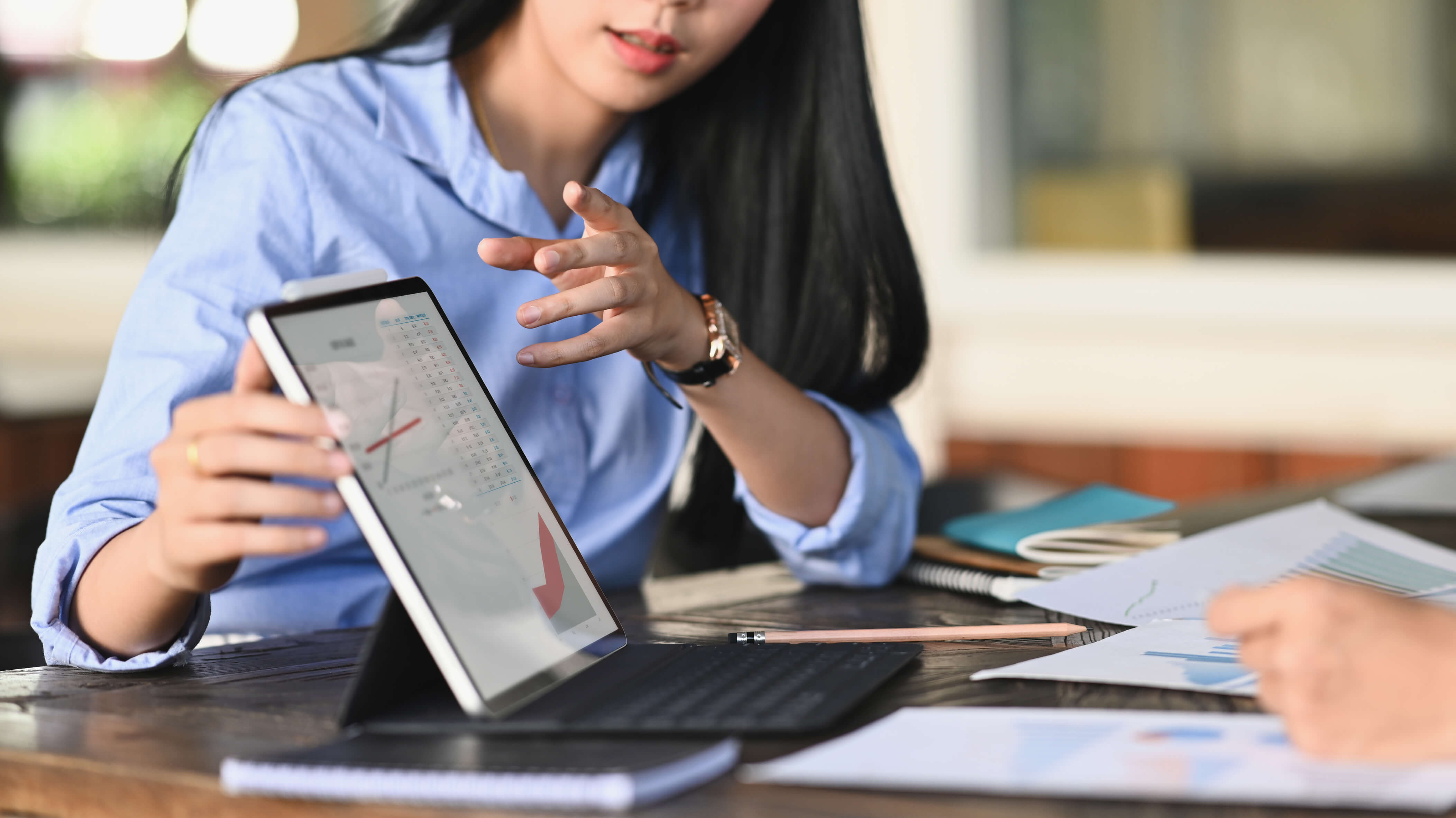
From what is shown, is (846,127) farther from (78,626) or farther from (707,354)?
(78,626)

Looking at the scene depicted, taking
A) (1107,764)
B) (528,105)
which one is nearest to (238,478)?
(1107,764)

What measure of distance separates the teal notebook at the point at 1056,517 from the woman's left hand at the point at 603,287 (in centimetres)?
33

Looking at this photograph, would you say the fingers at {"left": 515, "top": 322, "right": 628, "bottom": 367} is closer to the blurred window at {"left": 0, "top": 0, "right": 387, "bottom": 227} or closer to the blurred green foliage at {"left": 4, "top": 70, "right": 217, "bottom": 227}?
the blurred window at {"left": 0, "top": 0, "right": 387, "bottom": 227}

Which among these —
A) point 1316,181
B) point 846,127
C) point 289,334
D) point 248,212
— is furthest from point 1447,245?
point 289,334

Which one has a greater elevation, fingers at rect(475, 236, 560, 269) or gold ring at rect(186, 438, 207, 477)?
fingers at rect(475, 236, 560, 269)

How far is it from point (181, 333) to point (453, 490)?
284 millimetres

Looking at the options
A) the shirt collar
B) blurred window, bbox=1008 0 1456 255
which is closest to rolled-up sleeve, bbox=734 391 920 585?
the shirt collar

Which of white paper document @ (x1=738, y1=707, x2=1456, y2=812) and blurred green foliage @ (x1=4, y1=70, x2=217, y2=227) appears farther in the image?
blurred green foliage @ (x1=4, y1=70, x2=217, y2=227)

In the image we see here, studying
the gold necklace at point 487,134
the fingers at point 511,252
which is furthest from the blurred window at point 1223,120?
the fingers at point 511,252

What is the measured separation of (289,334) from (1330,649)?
45 cm

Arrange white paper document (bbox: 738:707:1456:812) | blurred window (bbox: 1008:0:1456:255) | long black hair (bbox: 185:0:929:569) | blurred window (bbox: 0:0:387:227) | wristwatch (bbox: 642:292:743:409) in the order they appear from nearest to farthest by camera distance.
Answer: white paper document (bbox: 738:707:1456:812)
wristwatch (bbox: 642:292:743:409)
long black hair (bbox: 185:0:929:569)
blurred window (bbox: 1008:0:1456:255)
blurred window (bbox: 0:0:387:227)

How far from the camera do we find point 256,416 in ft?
1.86

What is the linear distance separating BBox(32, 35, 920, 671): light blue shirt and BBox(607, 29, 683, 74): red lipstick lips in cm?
14

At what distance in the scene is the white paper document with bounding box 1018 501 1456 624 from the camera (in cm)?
88
